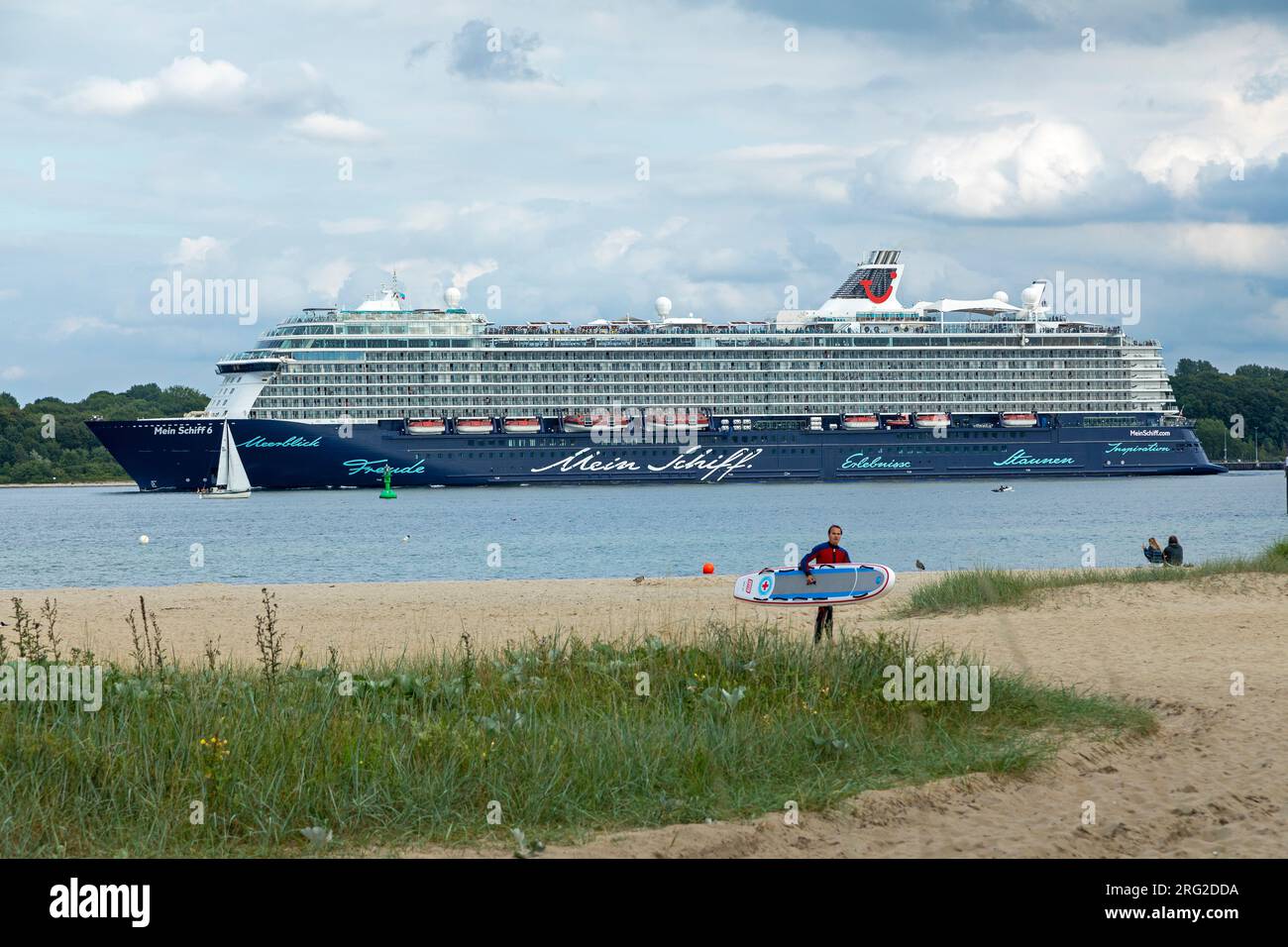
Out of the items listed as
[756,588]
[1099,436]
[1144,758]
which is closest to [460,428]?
[1099,436]

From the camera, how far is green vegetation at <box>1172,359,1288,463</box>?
14525 centimetres

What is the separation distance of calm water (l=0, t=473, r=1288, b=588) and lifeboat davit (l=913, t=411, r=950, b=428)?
6.63 m

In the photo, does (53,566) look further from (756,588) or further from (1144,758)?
(1144,758)

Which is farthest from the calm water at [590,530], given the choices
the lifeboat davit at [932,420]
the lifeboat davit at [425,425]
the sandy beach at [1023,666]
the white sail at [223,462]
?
Answer: the sandy beach at [1023,666]

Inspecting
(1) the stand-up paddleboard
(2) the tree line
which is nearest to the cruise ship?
(2) the tree line

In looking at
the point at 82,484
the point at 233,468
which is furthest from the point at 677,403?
the point at 82,484

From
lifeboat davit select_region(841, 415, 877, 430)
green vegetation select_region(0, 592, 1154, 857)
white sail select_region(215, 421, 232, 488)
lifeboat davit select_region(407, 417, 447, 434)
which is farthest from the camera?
lifeboat davit select_region(841, 415, 877, 430)

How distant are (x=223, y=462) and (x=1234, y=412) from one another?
355 ft

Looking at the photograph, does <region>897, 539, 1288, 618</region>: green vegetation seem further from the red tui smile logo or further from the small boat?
the red tui smile logo

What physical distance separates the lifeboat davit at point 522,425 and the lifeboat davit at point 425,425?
12.2 feet

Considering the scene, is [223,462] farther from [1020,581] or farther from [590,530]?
[1020,581]

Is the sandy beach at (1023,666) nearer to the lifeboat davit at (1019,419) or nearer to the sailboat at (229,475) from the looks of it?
the sailboat at (229,475)
